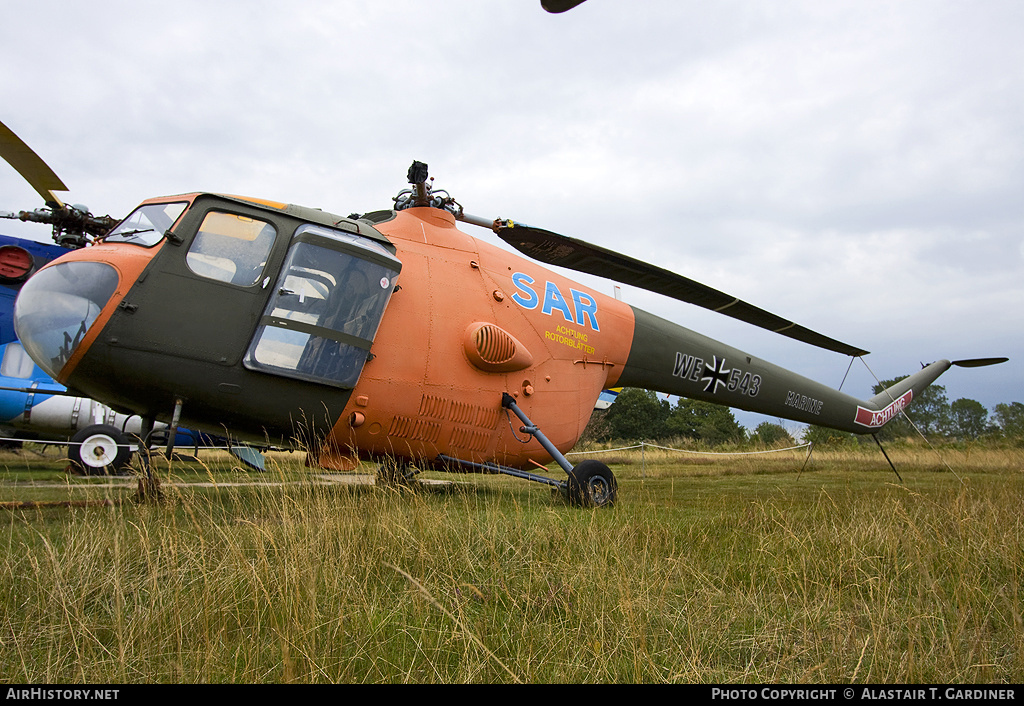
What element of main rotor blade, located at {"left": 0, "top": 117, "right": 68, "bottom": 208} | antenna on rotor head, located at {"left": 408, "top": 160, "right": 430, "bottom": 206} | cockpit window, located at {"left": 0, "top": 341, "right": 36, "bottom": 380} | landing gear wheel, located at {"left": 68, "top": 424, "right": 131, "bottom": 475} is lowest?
landing gear wheel, located at {"left": 68, "top": 424, "right": 131, "bottom": 475}

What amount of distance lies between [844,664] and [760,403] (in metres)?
7.27

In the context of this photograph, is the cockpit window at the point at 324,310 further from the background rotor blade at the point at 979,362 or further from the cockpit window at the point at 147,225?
the background rotor blade at the point at 979,362

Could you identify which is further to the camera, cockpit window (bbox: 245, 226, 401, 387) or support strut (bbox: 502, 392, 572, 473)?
support strut (bbox: 502, 392, 572, 473)

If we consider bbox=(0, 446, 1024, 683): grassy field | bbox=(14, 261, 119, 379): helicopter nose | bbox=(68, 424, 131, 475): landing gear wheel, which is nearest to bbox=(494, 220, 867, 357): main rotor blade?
bbox=(0, 446, 1024, 683): grassy field

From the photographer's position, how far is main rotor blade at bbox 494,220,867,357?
20.1ft

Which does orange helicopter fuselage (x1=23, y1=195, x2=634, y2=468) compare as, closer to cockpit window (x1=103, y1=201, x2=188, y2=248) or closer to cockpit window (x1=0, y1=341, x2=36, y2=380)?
cockpit window (x1=103, y1=201, x2=188, y2=248)

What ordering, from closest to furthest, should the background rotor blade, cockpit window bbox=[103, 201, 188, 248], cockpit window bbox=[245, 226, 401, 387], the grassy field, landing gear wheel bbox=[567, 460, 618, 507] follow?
the grassy field, cockpit window bbox=[103, 201, 188, 248], cockpit window bbox=[245, 226, 401, 387], landing gear wheel bbox=[567, 460, 618, 507], the background rotor blade

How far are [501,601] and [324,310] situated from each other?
3286 millimetres

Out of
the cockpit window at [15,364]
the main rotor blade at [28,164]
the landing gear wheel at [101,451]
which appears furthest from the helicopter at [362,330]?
the cockpit window at [15,364]

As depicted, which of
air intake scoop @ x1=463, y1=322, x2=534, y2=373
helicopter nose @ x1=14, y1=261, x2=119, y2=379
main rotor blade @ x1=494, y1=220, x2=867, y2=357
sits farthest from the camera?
main rotor blade @ x1=494, y1=220, x2=867, y2=357

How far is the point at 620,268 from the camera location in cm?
650

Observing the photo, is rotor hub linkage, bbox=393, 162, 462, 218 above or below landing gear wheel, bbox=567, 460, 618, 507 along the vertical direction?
above

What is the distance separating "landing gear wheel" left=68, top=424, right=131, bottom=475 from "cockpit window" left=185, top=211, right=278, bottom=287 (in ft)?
13.2

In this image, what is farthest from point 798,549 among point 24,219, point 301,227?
point 24,219
